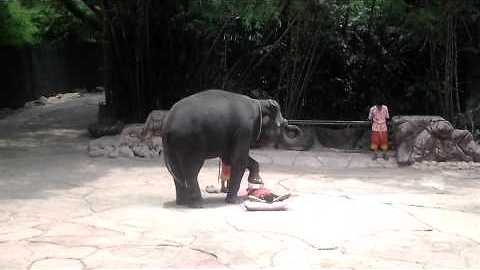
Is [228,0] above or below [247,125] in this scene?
above

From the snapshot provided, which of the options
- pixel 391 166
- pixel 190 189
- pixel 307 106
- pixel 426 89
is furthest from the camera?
pixel 307 106

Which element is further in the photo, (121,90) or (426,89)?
(121,90)

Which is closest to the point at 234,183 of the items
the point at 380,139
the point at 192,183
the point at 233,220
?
the point at 192,183

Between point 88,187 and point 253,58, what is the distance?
562cm

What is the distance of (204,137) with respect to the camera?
6.21 meters

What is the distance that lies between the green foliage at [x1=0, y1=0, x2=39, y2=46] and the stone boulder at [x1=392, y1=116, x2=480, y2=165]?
36.6 ft

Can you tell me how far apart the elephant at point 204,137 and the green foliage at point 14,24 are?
11873 millimetres

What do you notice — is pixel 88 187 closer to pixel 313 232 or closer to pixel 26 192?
pixel 26 192

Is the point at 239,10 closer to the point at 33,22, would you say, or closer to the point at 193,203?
the point at 193,203

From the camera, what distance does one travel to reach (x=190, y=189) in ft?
20.6

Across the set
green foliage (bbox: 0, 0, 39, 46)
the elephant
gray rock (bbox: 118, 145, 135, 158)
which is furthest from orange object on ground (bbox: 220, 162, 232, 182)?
green foliage (bbox: 0, 0, 39, 46)

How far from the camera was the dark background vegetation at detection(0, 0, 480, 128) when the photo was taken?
11.2m

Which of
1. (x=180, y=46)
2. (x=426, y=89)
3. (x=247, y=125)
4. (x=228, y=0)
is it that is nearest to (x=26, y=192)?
(x=247, y=125)

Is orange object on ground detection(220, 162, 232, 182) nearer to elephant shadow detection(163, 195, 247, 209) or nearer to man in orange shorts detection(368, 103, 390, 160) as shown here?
elephant shadow detection(163, 195, 247, 209)
